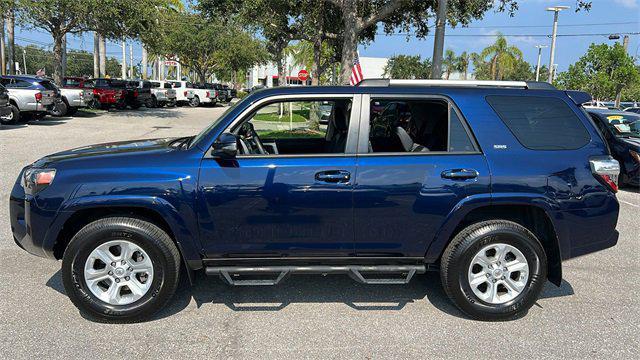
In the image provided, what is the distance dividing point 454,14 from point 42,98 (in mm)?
15577

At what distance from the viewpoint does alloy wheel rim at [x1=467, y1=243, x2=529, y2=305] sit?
12.3ft

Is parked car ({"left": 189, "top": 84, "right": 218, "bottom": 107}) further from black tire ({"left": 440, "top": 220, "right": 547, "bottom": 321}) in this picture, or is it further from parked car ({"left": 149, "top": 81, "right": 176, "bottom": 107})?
black tire ({"left": 440, "top": 220, "right": 547, "bottom": 321})

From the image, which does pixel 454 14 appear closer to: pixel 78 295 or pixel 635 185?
pixel 635 185

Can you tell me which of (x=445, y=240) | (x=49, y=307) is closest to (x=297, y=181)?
(x=445, y=240)

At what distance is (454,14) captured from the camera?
57.3ft

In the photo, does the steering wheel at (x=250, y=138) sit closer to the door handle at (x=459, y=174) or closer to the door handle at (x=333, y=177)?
the door handle at (x=333, y=177)

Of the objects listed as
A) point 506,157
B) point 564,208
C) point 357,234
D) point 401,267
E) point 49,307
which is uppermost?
point 506,157

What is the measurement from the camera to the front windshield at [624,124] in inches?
392

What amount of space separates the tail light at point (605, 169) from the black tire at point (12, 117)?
747 inches

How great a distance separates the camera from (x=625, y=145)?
9.30 meters

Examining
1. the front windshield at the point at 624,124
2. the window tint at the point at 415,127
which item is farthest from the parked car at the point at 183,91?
the window tint at the point at 415,127

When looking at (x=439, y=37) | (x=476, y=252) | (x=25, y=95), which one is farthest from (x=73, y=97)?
(x=476, y=252)

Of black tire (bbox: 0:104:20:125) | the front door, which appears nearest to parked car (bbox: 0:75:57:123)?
black tire (bbox: 0:104:20:125)

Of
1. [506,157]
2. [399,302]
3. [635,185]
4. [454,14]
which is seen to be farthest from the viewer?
[454,14]
